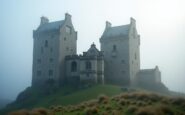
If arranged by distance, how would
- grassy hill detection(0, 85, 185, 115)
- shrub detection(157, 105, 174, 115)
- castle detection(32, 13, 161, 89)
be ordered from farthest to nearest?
castle detection(32, 13, 161, 89) → grassy hill detection(0, 85, 185, 115) → shrub detection(157, 105, 174, 115)

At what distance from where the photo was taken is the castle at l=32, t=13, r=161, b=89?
66.9 m

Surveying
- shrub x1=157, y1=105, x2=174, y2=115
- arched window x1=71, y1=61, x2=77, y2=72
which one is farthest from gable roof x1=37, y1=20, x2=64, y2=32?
shrub x1=157, y1=105, x2=174, y2=115

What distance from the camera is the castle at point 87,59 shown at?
219ft

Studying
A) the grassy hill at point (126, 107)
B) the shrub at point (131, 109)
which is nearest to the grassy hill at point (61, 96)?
the grassy hill at point (126, 107)

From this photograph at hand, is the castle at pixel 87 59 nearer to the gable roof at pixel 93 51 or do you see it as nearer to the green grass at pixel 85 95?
the gable roof at pixel 93 51

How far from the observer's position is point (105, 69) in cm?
7144

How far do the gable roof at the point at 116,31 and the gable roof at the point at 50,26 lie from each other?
12.7 metres

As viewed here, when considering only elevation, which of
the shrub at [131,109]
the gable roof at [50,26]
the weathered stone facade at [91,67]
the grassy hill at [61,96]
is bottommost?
the grassy hill at [61,96]

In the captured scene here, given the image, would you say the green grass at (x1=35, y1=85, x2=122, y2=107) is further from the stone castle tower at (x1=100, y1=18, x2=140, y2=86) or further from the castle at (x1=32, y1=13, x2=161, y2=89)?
the stone castle tower at (x1=100, y1=18, x2=140, y2=86)

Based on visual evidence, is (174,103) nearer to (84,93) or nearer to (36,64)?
(84,93)

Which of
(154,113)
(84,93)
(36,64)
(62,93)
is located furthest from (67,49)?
(154,113)

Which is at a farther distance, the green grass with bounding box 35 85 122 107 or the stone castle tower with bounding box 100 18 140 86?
the stone castle tower with bounding box 100 18 140 86

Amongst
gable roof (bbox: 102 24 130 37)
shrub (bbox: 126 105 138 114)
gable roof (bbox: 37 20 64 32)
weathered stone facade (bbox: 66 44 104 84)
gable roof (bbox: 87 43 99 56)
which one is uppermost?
gable roof (bbox: 37 20 64 32)

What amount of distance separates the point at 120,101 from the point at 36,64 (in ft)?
164
